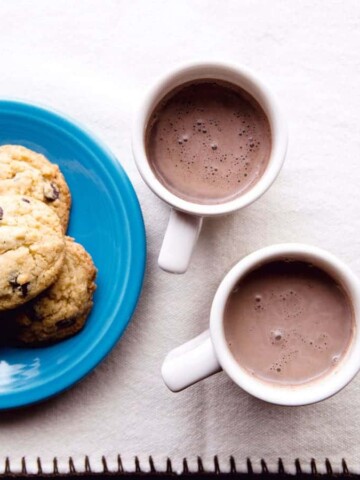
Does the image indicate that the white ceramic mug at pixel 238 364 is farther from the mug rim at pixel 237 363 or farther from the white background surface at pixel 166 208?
the white background surface at pixel 166 208

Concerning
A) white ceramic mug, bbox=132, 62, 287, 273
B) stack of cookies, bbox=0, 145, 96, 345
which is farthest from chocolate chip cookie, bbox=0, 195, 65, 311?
white ceramic mug, bbox=132, 62, 287, 273

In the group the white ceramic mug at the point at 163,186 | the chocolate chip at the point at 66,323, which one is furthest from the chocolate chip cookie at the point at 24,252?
the white ceramic mug at the point at 163,186

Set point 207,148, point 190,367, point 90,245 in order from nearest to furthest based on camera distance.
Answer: point 190,367 → point 207,148 → point 90,245

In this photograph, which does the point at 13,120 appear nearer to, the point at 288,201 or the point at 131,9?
the point at 131,9

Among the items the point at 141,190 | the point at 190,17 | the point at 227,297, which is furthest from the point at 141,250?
the point at 190,17

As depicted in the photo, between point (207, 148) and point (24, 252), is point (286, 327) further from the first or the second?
point (24, 252)

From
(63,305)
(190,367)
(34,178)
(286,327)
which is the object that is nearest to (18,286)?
(63,305)

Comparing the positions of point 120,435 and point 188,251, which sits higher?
point 188,251
